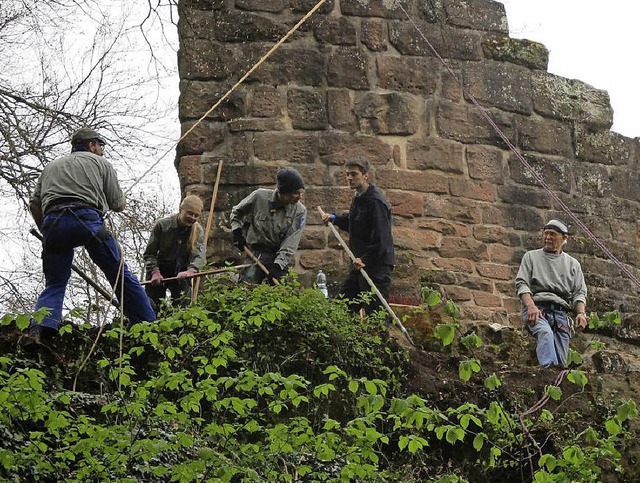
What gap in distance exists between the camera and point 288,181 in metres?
11.3

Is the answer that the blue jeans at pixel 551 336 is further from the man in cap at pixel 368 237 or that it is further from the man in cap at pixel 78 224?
the man in cap at pixel 78 224

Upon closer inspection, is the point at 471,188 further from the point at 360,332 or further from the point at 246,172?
the point at 360,332

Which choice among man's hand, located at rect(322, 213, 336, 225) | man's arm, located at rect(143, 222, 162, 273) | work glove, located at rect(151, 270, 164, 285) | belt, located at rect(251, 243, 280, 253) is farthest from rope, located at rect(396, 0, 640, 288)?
work glove, located at rect(151, 270, 164, 285)

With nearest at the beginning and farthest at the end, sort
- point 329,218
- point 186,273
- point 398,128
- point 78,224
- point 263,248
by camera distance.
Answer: point 78,224 < point 186,273 < point 263,248 < point 329,218 < point 398,128

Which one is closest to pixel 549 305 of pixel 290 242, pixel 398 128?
pixel 290 242

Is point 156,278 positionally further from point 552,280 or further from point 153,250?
point 552,280

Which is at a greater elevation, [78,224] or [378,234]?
[378,234]

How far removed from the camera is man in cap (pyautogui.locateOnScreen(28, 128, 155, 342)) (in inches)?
376

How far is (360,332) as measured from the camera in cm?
1045

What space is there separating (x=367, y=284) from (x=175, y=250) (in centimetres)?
141

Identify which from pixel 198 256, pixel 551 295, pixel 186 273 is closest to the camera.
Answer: pixel 186 273

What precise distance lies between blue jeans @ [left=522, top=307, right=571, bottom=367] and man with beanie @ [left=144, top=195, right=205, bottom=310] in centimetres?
236

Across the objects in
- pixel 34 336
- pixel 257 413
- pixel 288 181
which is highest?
pixel 288 181

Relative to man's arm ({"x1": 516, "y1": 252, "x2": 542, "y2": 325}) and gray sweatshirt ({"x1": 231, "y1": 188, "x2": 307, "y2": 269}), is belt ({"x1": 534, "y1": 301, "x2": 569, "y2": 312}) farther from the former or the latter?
gray sweatshirt ({"x1": 231, "y1": 188, "x2": 307, "y2": 269})
